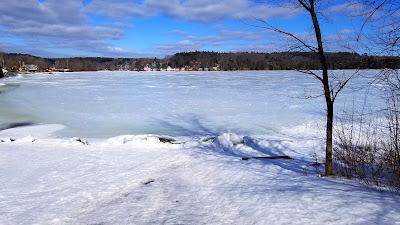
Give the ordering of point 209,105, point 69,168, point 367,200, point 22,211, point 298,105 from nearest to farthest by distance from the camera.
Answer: point 367,200
point 22,211
point 69,168
point 298,105
point 209,105

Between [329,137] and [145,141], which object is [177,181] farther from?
[145,141]

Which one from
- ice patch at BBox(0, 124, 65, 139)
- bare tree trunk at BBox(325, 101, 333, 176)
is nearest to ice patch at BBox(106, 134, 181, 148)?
ice patch at BBox(0, 124, 65, 139)

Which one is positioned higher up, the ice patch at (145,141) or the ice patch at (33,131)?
the ice patch at (145,141)

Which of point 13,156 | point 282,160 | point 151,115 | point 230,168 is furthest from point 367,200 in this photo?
point 151,115

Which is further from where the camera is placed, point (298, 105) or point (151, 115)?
point (298, 105)

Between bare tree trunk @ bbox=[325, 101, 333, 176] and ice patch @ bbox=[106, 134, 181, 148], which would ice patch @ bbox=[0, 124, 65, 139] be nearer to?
ice patch @ bbox=[106, 134, 181, 148]

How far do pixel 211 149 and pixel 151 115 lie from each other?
9.26 metres

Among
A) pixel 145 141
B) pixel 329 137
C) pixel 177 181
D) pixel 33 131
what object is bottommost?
pixel 33 131

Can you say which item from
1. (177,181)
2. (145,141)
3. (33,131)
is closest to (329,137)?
(177,181)

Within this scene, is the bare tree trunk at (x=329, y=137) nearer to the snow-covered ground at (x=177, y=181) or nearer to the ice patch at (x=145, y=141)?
the snow-covered ground at (x=177, y=181)

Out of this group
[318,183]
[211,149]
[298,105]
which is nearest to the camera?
[318,183]

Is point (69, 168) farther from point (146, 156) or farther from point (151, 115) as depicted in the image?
point (151, 115)

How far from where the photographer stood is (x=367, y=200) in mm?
Answer: 5828

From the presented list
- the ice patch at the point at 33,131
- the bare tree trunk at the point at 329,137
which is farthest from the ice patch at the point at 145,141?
the bare tree trunk at the point at 329,137
